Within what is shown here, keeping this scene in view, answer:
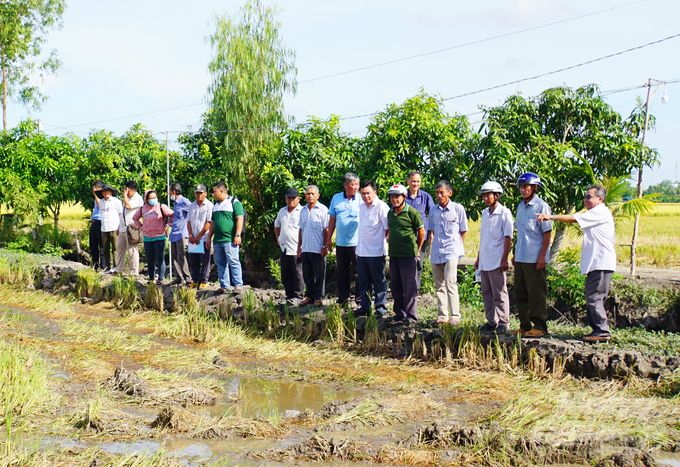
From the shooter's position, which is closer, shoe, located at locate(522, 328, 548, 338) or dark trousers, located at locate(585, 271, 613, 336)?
dark trousers, located at locate(585, 271, 613, 336)

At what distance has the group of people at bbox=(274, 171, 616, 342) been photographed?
726 cm

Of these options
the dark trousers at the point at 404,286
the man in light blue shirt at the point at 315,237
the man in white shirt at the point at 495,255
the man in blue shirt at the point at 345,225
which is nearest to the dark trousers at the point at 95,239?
the man in light blue shirt at the point at 315,237

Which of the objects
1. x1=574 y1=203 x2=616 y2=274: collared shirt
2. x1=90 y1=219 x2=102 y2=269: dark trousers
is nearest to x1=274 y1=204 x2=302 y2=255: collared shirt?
x1=574 y1=203 x2=616 y2=274: collared shirt

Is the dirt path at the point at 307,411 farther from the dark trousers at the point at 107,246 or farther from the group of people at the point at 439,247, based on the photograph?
the dark trousers at the point at 107,246

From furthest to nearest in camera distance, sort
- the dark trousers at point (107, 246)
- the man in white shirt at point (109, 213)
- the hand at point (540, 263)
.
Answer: the dark trousers at point (107, 246) < the man in white shirt at point (109, 213) < the hand at point (540, 263)

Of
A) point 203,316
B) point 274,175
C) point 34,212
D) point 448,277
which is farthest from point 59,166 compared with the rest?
point 448,277

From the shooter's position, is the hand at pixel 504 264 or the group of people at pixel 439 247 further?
the hand at pixel 504 264

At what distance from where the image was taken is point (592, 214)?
722cm

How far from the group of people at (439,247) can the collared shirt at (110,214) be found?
400 cm

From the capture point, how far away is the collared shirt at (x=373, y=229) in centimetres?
867

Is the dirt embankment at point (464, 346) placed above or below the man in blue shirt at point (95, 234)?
below

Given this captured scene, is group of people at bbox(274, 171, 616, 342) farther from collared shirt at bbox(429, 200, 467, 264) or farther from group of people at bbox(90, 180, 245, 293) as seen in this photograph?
group of people at bbox(90, 180, 245, 293)

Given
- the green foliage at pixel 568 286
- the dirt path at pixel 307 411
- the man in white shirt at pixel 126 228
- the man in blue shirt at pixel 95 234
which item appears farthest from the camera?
the man in blue shirt at pixel 95 234

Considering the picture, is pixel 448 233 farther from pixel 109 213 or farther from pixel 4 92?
pixel 4 92
